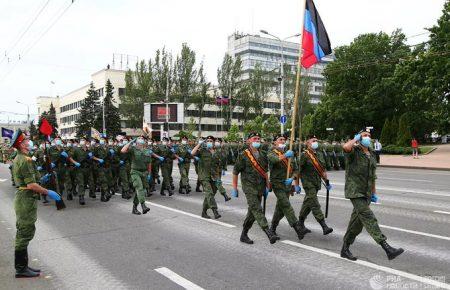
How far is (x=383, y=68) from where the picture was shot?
158ft

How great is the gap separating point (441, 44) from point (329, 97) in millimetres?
19735

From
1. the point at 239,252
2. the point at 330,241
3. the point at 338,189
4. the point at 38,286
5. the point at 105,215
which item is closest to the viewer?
the point at 38,286

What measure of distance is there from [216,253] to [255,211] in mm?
981

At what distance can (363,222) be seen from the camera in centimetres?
585

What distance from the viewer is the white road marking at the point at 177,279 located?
5.12 meters

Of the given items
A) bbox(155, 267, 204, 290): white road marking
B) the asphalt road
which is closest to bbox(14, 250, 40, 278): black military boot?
the asphalt road

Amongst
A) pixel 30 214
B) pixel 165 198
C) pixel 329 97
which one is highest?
pixel 329 97

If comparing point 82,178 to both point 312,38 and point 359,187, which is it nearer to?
point 312,38

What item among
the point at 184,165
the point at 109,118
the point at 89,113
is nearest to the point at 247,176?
the point at 184,165

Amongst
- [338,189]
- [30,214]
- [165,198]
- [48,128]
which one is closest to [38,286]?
[30,214]

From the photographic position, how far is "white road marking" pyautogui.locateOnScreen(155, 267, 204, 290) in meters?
5.12

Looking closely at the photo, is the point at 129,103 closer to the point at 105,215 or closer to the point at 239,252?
the point at 105,215

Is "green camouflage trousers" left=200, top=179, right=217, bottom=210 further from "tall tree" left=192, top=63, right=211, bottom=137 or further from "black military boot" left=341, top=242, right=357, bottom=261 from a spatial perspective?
"tall tree" left=192, top=63, right=211, bottom=137

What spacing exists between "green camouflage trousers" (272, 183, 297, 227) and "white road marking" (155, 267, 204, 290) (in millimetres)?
2334
